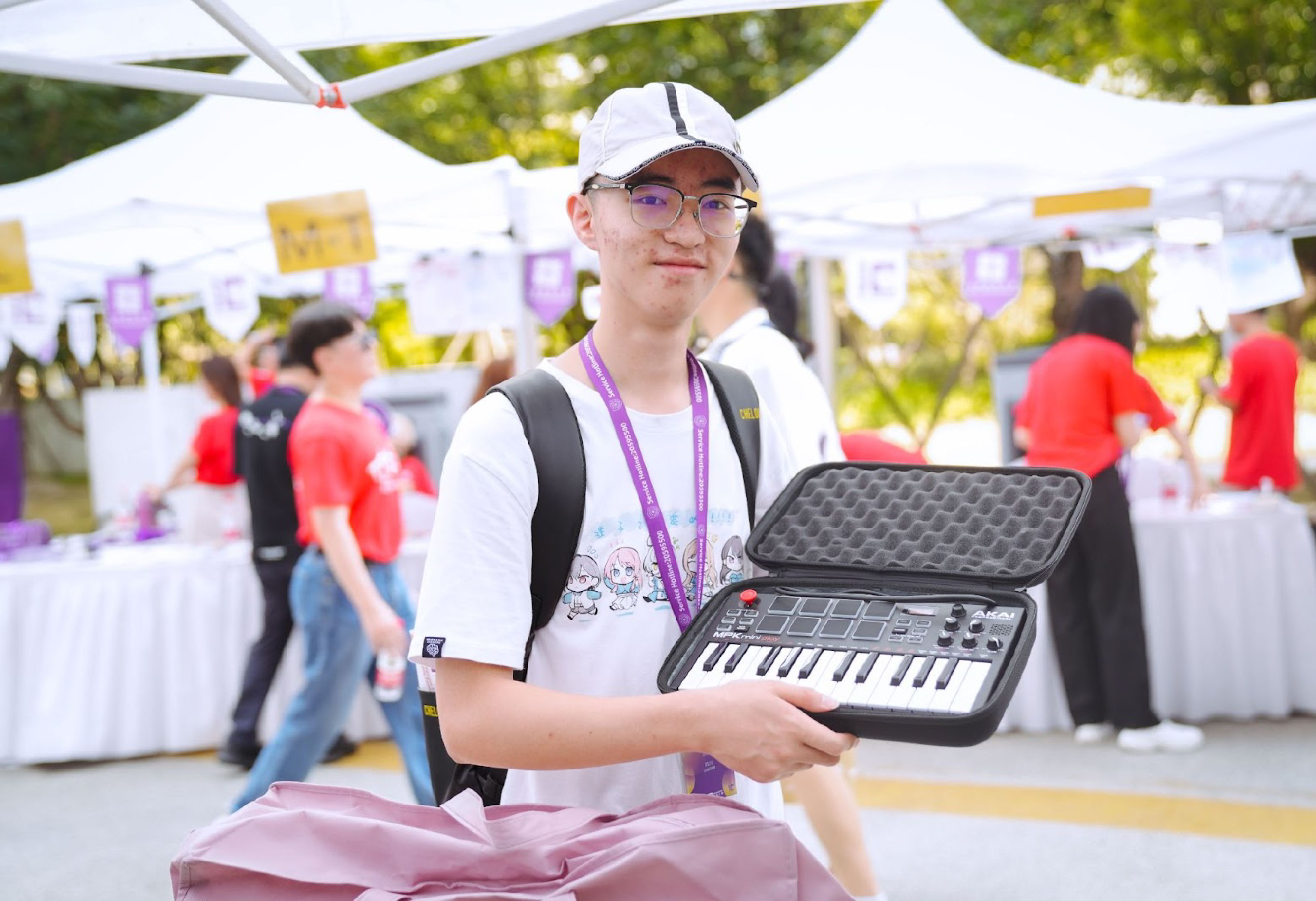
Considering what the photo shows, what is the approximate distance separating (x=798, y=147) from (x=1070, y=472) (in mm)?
4441

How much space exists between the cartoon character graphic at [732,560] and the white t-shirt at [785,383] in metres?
1.21

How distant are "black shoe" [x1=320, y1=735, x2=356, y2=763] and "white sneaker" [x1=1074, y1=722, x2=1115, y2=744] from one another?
10.4 ft

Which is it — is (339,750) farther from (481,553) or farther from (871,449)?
(481,553)

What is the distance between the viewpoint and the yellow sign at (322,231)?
14.4ft

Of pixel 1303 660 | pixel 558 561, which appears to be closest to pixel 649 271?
pixel 558 561

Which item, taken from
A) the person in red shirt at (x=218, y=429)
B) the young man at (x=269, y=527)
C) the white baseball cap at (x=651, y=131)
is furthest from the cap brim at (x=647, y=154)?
the person in red shirt at (x=218, y=429)

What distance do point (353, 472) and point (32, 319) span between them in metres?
5.53

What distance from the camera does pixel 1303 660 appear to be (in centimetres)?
511

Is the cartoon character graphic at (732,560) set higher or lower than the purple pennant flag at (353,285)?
lower

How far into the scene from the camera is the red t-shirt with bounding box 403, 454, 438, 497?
6148 mm

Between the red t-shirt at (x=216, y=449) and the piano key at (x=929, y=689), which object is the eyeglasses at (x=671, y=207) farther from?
the red t-shirt at (x=216, y=449)

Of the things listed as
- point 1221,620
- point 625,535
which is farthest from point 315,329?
point 1221,620

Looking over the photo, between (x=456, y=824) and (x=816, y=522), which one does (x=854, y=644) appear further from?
(x=456, y=824)

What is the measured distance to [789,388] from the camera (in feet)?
9.15
